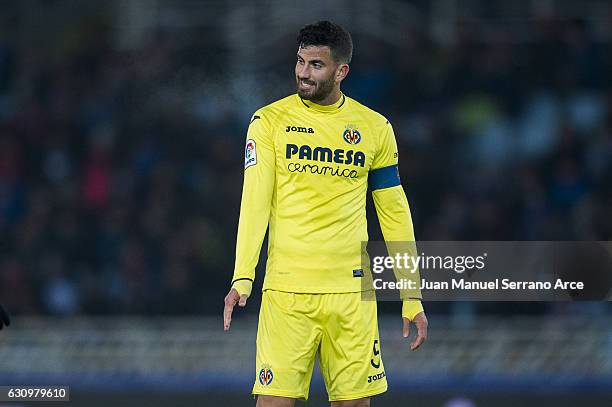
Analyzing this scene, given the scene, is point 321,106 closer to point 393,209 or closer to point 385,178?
point 385,178

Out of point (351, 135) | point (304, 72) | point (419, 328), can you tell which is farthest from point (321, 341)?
point (304, 72)

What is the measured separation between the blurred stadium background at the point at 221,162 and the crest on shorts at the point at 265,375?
3.89 meters

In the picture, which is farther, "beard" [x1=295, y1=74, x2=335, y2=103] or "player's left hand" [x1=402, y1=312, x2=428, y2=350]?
"player's left hand" [x1=402, y1=312, x2=428, y2=350]

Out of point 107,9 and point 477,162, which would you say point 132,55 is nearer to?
point 107,9

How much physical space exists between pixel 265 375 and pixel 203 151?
6.35m

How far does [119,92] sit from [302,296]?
690 cm

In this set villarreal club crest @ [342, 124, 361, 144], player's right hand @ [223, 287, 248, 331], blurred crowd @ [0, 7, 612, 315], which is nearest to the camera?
player's right hand @ [223, 287, 248, 331]

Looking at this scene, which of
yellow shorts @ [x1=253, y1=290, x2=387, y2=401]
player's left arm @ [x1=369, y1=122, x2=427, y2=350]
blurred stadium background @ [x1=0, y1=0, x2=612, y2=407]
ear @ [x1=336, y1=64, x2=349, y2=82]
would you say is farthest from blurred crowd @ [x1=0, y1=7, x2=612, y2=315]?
ear @ [x1=336, y1=64, x2=349, y2=82]

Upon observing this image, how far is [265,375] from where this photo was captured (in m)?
5.29

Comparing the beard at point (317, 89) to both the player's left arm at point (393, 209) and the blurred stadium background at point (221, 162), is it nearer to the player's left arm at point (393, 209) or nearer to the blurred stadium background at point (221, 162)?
the player's left arm at point (393, 209)

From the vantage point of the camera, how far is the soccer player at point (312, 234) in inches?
209

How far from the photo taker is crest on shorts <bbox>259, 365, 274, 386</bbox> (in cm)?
527

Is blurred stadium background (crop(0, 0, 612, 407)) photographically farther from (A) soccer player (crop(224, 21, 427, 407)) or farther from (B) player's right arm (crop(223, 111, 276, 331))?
(B) player's right arm (crop(223, 111, 276, 331))

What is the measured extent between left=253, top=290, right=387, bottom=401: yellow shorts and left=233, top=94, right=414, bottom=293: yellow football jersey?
60 millimetres
